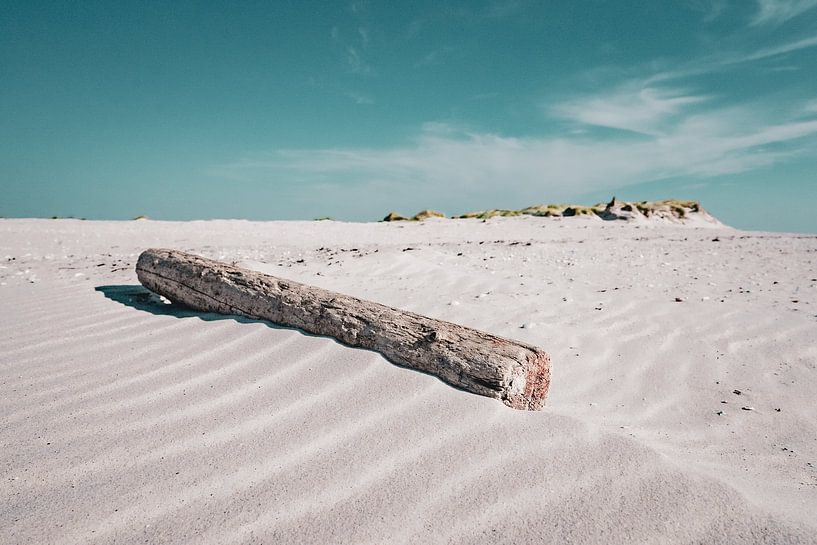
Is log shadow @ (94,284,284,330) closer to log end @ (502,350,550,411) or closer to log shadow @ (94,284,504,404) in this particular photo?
log shadow @ (94,284,504,404)

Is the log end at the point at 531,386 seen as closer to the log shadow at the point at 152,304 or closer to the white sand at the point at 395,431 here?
the white sand at the point at 395,431

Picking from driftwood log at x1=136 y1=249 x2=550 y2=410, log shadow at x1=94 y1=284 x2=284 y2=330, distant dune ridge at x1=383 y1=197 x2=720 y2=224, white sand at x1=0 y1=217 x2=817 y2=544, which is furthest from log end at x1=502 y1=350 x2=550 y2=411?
distant dune ridge at x1=383 y1=197 x2=720 y2=224

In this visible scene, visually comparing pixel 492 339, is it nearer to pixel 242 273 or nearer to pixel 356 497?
pixel 356 497

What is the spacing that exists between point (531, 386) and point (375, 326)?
0.99 metres

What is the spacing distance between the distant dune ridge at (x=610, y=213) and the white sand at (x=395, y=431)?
1636 centimetres

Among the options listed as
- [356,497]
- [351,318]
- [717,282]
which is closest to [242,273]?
[351,318]

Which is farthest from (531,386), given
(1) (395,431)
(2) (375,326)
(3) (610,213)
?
(3) (610,213)

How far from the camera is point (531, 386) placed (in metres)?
2.46

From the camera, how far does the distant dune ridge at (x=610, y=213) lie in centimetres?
2102

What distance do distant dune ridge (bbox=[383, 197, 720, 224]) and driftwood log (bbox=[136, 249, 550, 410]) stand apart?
647 inches

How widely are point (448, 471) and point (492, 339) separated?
3.08 feet

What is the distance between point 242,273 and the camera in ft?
12.4

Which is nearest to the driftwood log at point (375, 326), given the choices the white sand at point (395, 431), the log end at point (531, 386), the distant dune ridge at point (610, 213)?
the log end at point (531, 386)

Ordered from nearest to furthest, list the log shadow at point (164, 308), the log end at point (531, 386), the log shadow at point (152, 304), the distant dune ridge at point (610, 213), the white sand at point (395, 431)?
the white sand at point (395, 431) → the log end at point (531, 386) → the log shadow at point (164, 308) → the log shadow at point (152, 304) → the distant dune ridge at point (610, 213)
